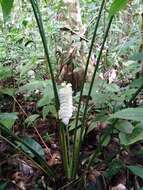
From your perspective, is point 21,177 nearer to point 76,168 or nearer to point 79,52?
point 76,168

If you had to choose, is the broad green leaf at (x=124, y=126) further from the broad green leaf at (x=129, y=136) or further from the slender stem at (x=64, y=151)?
the slender stem at (x=64, y=151)

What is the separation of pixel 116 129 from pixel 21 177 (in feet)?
1.59

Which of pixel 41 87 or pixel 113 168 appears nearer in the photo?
pixel 113 168

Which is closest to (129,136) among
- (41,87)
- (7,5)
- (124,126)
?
(124,126)

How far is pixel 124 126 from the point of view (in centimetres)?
144

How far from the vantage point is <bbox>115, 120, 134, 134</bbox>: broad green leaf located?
1421mm

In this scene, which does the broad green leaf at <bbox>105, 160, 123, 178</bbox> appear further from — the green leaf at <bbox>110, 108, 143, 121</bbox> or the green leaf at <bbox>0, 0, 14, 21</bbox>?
the green leaf at <bbox>0, 0, 14, 21</bbox>

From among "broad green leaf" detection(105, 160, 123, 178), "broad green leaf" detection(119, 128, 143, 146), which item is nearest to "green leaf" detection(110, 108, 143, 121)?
"broad green leaf" detection(119, 128, 143, 146)

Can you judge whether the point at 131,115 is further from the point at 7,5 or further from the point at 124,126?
the point at 7,5

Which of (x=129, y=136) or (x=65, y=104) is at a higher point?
(x=65, y=104)

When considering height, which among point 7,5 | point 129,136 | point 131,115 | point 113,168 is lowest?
point 113,168

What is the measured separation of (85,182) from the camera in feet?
4.94

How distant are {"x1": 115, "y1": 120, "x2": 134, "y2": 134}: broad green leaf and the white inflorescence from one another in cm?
20

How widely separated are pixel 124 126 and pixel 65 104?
0.81ft
